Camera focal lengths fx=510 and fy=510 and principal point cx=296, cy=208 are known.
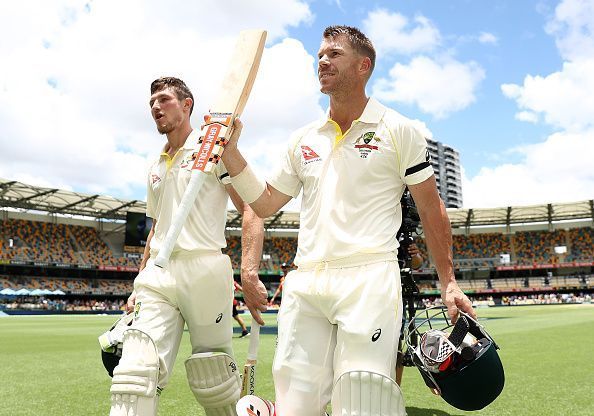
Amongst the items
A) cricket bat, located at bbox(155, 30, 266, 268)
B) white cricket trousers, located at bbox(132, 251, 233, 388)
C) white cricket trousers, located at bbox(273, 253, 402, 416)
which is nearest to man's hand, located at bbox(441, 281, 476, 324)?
white cricket trousers, located at bbox(273, 253, 402, 416)

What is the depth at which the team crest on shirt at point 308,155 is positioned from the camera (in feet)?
8.71

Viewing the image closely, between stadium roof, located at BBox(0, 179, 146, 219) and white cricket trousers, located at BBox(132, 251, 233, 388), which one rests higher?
stadium roof, located at BBox(0, 179, 146, 219)

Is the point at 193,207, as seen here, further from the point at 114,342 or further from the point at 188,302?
the point at 114,342

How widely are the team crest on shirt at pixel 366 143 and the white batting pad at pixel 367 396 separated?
1029 mm

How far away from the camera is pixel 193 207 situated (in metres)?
3.48

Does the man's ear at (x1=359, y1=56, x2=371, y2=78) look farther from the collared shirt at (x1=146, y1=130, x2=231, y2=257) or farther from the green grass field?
the green grass field

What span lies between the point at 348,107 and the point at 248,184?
668 millimetres

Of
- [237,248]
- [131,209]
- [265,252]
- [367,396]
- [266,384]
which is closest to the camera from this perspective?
[367,396]

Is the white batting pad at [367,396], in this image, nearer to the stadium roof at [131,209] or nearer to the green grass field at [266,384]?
the green grass field at [266,384]

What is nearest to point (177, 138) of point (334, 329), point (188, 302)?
point (188, 302)

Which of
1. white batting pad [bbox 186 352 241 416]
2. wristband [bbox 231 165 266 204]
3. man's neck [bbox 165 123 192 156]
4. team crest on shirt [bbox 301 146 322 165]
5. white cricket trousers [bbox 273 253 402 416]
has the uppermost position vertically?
man's neck [bbox 165 123 192 156]

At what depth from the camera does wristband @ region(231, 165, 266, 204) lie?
107 inches

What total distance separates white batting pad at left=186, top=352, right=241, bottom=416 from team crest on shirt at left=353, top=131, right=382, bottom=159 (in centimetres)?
169

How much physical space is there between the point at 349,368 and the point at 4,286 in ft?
151
